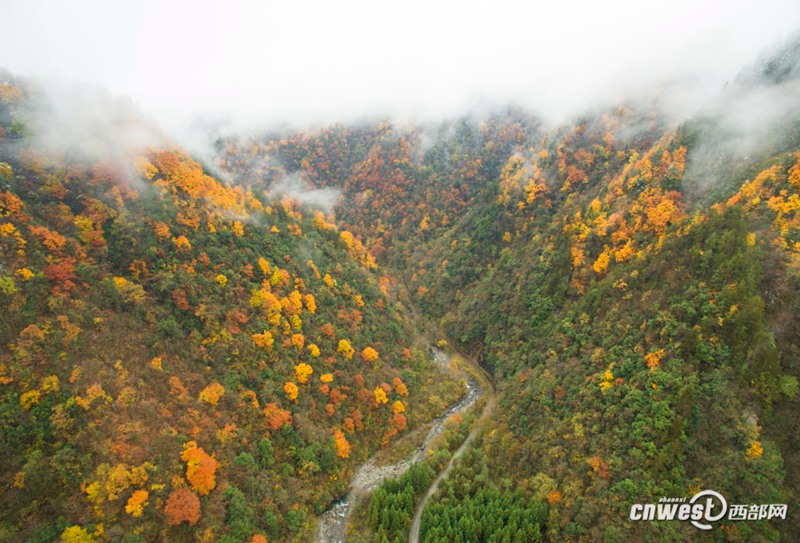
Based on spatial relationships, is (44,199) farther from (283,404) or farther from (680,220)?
(680,220)

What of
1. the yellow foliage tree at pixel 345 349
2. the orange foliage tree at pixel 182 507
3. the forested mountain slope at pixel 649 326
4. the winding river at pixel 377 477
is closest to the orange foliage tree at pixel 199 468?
the orange foliage tree at pixel 182 507

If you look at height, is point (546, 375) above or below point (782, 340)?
above

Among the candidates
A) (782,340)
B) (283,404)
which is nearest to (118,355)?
(283,404)

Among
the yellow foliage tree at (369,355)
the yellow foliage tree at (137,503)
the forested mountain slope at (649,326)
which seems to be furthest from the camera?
the yellow foliage tree at (369,355)

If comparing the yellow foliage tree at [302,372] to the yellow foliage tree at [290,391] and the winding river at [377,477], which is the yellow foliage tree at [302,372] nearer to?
the yellow foliage tree at [290,391]

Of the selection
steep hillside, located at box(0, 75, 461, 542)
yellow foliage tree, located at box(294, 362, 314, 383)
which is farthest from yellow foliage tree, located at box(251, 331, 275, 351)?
yellow foliage tree, located at box(294, 362, 314, 383)

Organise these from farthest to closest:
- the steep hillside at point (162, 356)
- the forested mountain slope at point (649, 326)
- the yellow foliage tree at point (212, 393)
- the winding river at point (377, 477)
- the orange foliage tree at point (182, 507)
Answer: the winding river at point (377, 477)
the yellow foliage tree at point (212, 393)
the forested mountain slope at point (649, 326)
the orange foliage tree at point (182, 507)
the steep hillside at point (162, 356)

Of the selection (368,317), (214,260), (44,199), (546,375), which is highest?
(44,199)

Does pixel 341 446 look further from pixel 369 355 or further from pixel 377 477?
pixel 369 355
